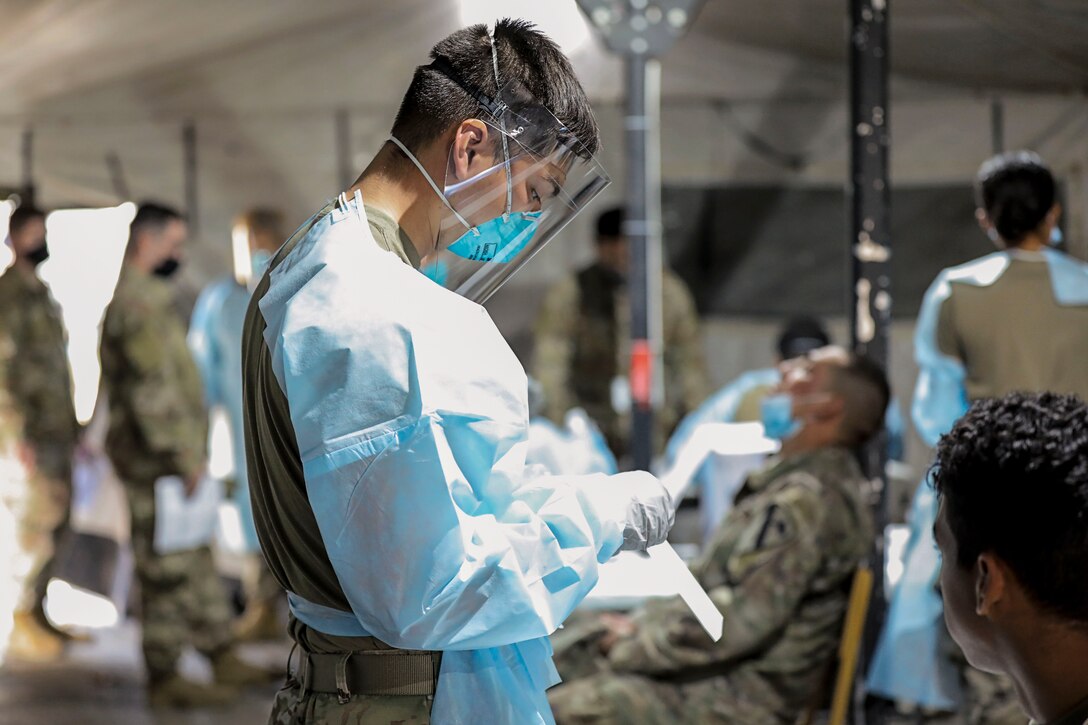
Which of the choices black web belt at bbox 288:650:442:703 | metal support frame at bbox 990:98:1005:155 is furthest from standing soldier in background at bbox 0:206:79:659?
black web belt at bbox 288:650:442:703

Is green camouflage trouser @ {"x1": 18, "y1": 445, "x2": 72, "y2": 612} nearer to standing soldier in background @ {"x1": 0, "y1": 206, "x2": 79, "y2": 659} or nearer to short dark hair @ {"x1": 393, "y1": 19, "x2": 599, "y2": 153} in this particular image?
standing soldier in background @ {"x1": 0, "y1": 206, "x2": 79, "y2": 659}

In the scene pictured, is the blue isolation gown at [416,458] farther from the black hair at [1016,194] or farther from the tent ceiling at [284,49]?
→ the tent ceiling at [284,49]

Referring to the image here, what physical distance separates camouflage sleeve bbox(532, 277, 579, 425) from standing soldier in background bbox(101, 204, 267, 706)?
128 cm

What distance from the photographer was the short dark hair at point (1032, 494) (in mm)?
1100

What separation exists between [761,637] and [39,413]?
302 centimetres

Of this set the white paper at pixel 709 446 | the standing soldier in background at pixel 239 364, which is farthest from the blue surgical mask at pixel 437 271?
the standing soldier in background at pixel 239 364

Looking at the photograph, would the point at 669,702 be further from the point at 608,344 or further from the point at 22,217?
the point at 22,217

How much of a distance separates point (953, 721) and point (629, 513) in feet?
8.40

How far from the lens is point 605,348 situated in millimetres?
5125

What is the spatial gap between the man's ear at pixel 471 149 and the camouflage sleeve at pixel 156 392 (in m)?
2.86

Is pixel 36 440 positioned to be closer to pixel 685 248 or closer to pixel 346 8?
pixel 346 8

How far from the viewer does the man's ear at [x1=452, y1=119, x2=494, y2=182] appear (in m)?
1.37

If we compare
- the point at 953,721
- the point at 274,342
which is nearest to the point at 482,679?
the point at 274,342

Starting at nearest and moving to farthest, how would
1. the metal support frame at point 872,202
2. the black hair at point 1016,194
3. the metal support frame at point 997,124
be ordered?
the black hair at point 1016,194 < the metal support frame at point 872,202 < the metal support frame at point 997,124
